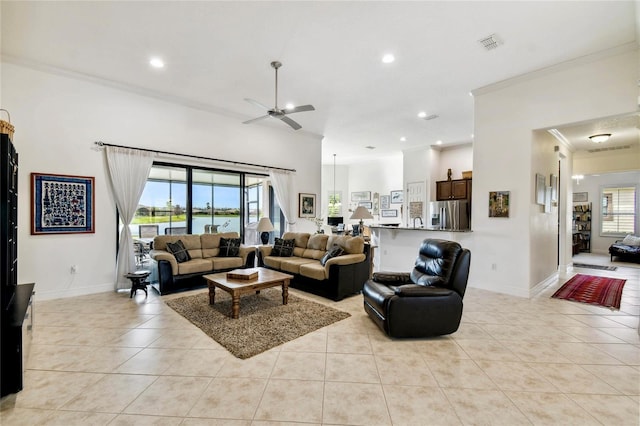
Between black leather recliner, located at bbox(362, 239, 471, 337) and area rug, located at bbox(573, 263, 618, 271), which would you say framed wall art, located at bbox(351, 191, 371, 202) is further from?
black leather recliner, located at bbox(362, 239, 471, 337)

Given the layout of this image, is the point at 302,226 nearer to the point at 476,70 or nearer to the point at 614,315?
the point at 476,70

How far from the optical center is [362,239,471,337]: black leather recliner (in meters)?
2.87

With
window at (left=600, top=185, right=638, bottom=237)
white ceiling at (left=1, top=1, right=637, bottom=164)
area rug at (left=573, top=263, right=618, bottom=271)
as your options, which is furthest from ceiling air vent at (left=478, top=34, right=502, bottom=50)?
window at (left=600, top=185, right=638, bottom=237)

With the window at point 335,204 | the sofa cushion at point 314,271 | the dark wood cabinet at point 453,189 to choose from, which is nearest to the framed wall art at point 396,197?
the dark wood cabinet at point 453,189

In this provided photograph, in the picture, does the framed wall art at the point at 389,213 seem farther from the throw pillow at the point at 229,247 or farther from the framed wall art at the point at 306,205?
the throw pillow at the point at 229,247

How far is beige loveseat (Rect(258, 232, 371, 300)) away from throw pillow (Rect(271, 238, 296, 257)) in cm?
8

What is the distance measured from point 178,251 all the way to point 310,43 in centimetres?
380

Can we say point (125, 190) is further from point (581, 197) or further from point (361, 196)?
point (581, 197)

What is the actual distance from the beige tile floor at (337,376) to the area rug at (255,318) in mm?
132

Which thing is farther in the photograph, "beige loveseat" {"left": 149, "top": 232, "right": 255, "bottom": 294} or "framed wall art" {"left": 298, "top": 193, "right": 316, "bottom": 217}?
"framed wall art" {"left": 298, "top": 193, "right": 316, "bottom": 217}

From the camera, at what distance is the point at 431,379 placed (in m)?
2.26

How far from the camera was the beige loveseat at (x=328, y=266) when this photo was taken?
425 centimetres

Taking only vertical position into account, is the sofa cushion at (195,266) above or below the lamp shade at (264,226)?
below

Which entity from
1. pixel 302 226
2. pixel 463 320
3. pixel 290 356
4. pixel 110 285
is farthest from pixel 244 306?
pixel 302 226
